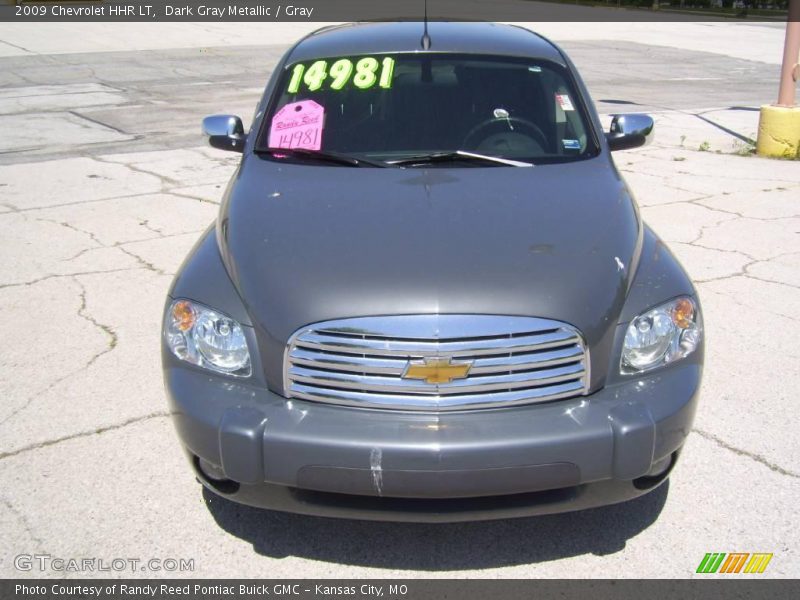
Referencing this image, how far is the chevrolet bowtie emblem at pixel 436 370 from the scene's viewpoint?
265 cm

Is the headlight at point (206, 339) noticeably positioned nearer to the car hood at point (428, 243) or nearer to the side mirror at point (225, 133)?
the car hood at point (428, 243)

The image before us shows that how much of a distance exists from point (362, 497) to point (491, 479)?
42 cm

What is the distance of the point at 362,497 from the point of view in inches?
106

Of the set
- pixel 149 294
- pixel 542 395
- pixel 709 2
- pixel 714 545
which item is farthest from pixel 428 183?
pixel 709 2

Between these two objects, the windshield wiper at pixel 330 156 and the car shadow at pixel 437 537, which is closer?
the car shadow at pixel 437 537

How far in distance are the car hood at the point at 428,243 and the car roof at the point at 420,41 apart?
92 cm

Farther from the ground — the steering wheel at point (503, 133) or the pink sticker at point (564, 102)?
the pink sticker at point (564, 102)

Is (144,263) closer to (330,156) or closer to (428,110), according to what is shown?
(330,156)

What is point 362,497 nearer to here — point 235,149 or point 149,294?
point 235,149

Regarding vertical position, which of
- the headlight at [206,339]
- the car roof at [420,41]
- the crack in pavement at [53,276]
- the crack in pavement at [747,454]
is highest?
the car roof at [420,41]

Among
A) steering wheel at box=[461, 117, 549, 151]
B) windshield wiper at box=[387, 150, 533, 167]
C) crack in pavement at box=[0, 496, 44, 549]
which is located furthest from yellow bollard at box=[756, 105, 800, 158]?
crack in pavement at box=[0, 496, 44, 549]

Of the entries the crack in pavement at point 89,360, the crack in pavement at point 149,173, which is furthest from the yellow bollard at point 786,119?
the crack in pavement at point 89,360
